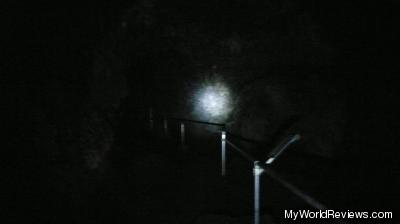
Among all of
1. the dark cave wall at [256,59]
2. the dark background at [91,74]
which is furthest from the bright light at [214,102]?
the dark background at [91,74]

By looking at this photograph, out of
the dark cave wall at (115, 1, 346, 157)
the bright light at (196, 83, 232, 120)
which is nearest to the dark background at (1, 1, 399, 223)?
the dark cave wall at (115, 1, 346, 157)

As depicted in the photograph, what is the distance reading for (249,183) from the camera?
15.6 ft

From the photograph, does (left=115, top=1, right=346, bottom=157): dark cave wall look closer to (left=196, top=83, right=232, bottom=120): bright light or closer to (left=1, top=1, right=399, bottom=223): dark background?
(left=1, top=1, right=399, bottom=223): dark background

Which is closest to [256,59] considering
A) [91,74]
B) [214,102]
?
[214,102]

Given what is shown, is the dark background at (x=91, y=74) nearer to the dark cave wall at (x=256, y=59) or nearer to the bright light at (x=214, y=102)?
the dark cave wall at (x=256, y=59)

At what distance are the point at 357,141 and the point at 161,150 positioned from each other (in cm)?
460

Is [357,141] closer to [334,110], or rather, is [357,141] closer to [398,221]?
[334,110]

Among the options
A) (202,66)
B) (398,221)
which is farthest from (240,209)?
(202,66)

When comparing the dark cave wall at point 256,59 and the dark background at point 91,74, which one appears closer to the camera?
the dark background at point 91,74

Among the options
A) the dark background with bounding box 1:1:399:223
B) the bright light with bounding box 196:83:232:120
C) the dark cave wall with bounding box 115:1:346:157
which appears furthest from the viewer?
the bright light with bounding box 196:83:232:120

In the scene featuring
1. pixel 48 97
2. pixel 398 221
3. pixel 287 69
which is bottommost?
pixel 398 221

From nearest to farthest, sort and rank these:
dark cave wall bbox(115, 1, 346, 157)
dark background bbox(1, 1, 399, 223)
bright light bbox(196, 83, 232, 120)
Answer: dark background bbox(1, 1, 399, 223) → dark cave wall bbox(115, 1, 346, 157) → bright light bbox(196, 83, 232, 120)

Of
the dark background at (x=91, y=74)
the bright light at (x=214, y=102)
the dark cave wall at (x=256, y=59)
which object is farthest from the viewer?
the bright light at (x=214, y=102)

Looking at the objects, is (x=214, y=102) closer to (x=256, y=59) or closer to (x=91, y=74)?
(x=256, y=59)
